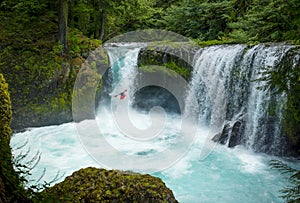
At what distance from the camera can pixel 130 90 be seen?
41.6 feet

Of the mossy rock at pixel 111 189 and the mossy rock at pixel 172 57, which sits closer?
the mossy rock at pixel 111 189

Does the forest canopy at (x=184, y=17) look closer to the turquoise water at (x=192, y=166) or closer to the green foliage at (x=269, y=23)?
the green foliage at (x=269, y=23)

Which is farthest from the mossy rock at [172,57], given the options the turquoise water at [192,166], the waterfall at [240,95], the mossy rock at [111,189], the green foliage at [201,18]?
the mossy rock at [111,189]

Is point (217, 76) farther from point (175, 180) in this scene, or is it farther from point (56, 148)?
point (56, 148)

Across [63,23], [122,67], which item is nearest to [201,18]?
[122,67]

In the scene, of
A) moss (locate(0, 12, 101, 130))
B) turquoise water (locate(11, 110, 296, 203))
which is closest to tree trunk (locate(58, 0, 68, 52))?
moss (locate(0, 12, 101, 130))

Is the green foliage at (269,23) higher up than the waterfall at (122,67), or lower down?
higher up

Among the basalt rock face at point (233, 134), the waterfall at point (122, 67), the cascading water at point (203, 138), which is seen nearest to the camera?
the cascading water at point (203, 138)

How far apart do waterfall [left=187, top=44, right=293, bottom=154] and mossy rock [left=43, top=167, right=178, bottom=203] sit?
4.61 metres

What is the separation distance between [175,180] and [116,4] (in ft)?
27.6

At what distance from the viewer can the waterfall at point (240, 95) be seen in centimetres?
783

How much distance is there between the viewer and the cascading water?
605 centimetres

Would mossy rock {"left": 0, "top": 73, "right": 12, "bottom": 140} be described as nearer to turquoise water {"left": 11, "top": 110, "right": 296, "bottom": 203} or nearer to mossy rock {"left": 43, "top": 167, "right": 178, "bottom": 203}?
mossy rock {"left": 43, "top": 167, "right": 178, "bottom": 203}

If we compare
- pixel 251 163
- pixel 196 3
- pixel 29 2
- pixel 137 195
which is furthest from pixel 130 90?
pixel 137 195
